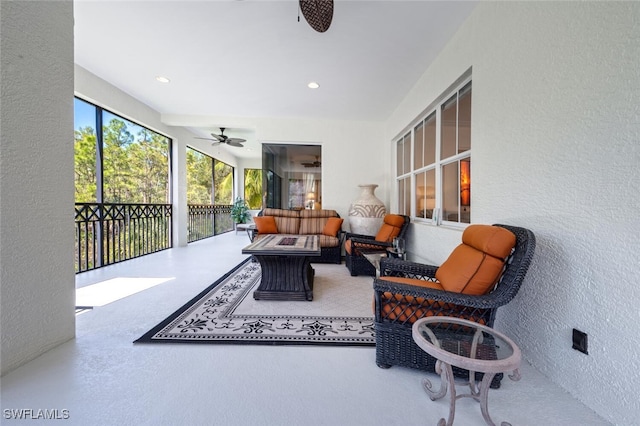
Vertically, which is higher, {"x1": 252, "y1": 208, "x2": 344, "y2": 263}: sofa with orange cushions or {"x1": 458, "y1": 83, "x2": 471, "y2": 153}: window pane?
{"x1": 458, "y1": 83, "x2": 471, "y2": 153}: window pane

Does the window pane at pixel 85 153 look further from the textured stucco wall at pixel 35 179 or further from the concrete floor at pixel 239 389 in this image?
the concrete floor at pixel 239 389

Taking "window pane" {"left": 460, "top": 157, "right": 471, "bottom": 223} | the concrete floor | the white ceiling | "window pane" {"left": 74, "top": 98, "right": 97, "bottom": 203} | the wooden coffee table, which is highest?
the white ceiling

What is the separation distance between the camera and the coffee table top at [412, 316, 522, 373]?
36.8 inches

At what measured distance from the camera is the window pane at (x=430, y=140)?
3.13 meters

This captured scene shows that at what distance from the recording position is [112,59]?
9.66 ft

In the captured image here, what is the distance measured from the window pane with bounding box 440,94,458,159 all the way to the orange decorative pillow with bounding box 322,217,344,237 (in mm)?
2184

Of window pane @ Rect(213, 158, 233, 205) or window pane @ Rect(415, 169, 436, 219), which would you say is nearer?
window pane @ Rect(415, 169, 436, 219)

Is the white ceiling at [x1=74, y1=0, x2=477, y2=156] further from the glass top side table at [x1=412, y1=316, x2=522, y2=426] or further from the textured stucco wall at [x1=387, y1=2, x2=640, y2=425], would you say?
the glass top side table at [x1=412, y1=316, x2=522, y2=426]

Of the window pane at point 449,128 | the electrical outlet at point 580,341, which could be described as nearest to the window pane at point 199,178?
the window pane at point 449,128

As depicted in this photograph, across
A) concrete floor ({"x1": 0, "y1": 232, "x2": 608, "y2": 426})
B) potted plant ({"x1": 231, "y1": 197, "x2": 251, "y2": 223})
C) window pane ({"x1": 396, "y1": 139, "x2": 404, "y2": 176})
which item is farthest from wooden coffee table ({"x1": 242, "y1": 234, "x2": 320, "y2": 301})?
potted plant ({"x1": 231, "y1": 197, "x2": 251, "y2": 223})

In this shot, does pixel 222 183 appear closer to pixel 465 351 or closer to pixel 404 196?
pixel 404 196

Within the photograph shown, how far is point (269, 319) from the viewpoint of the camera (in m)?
2.10

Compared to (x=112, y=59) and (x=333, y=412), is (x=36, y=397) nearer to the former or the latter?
(x=333, y=412)

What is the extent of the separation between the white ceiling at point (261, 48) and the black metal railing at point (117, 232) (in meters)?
2.05
